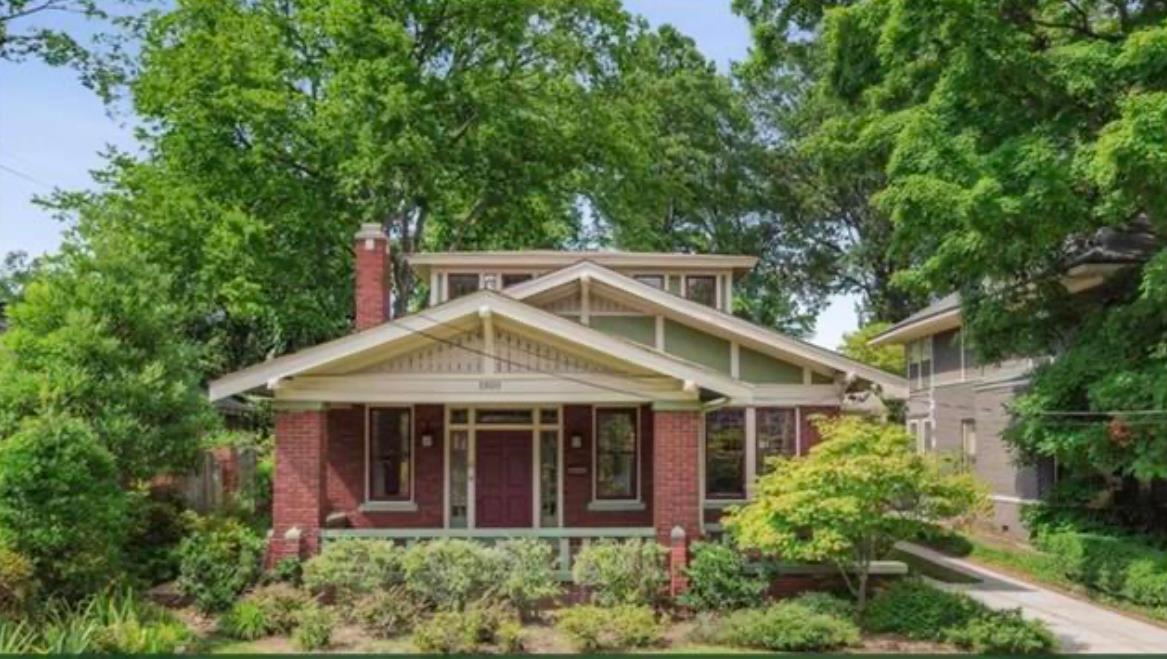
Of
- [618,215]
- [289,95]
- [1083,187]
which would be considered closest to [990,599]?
[1083,187]

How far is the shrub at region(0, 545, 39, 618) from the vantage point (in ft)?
34.8

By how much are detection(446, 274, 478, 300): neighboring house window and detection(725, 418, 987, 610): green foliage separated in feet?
32.5

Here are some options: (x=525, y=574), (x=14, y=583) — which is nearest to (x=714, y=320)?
(x=525, y=574)

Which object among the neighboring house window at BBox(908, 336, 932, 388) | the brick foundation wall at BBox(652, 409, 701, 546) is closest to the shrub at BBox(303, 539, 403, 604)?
the brick foundation wall at BBox(652, 409, 701, 546)

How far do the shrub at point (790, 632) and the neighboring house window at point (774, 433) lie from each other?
281 inches

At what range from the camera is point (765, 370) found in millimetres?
18672

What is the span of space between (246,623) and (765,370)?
1062 cm

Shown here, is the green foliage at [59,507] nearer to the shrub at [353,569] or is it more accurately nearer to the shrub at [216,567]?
the shrub at [216,567]

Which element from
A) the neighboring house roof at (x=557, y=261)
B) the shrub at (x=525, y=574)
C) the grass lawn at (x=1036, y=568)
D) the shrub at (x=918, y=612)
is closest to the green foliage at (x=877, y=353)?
the grass lawn at (x=1036, y=568)

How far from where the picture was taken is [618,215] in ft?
99.6

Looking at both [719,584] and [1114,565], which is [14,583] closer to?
[719,584]

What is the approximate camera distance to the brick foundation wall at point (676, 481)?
1360 cm

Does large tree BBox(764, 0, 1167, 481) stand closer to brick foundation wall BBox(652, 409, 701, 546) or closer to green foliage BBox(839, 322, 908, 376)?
brick foundation wall BBox(652, 409, 701, 546)

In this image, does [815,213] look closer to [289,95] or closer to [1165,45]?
[289,95]
